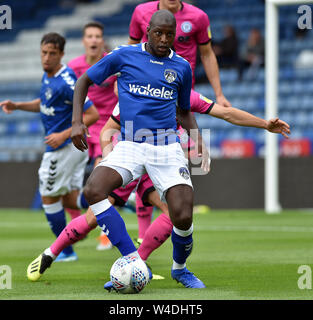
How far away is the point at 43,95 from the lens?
7.36 meters

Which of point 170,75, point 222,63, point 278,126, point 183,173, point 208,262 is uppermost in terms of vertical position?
point 222,63

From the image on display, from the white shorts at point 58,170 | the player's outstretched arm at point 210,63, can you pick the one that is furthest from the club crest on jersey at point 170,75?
the white shorts at point 58,170

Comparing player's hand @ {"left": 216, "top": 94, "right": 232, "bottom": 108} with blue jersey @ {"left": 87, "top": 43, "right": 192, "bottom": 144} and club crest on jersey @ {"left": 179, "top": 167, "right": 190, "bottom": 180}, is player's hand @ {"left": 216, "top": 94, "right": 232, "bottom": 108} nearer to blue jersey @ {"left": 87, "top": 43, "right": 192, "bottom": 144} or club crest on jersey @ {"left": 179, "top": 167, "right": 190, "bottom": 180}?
blue jersey @ {"left": 87, "top": 43, "right": 192, "bottom": 144}

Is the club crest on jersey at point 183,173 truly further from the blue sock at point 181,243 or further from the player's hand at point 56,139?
the player's hand at point 56,139

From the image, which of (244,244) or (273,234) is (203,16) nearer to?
(244,244)

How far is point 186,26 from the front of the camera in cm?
677

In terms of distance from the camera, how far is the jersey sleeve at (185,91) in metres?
5.46

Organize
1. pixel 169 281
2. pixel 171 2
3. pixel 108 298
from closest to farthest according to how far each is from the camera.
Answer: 1. pixel 108 298
2. pixel 169 281
3. pixel 171 2

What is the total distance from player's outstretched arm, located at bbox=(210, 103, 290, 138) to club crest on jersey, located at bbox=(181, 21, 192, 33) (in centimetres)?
113

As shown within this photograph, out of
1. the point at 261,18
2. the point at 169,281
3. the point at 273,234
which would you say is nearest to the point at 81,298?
the point at 169,281

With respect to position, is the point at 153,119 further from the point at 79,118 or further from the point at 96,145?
the point at 96,145

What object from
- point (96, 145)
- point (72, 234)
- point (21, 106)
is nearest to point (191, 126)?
point (72, 234)

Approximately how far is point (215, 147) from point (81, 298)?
1248 centimetres

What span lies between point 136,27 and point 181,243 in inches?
92.9
